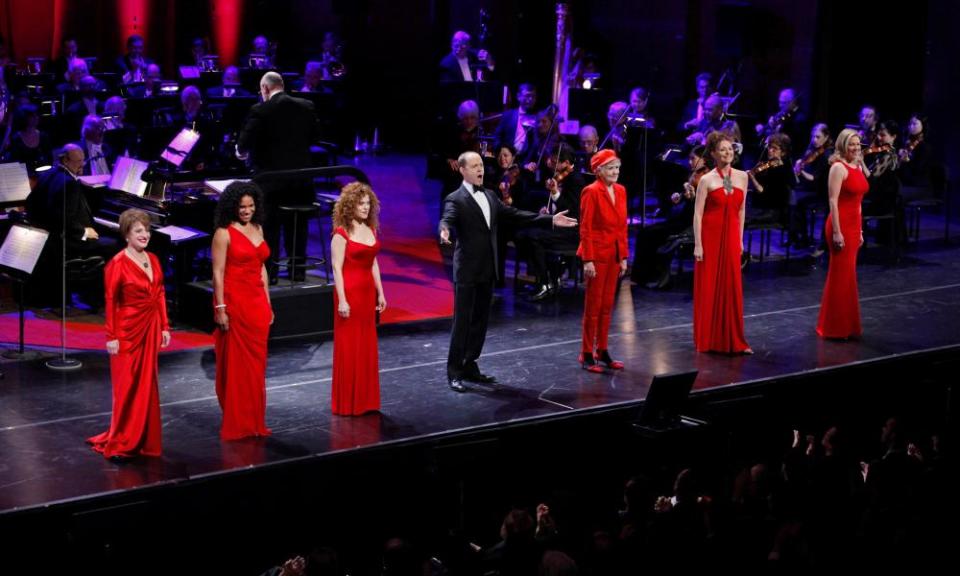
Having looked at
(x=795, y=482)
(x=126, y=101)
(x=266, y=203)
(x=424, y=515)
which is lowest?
(x=424, y=515)

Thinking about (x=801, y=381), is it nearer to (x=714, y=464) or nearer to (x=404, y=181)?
(x=714, y=464)

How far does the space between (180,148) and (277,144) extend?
1353 mm

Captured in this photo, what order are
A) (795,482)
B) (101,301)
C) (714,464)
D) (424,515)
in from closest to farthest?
(795,482)
(424,515)
(714,464)
(101,301)

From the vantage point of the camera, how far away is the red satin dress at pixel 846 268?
9023 millimetres

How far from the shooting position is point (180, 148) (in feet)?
33.8

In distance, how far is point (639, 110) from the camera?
13.1 meters

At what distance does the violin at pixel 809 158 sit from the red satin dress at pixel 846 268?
3.53m

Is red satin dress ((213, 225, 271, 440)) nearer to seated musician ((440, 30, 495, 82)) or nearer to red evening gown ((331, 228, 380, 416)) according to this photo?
red evening gown ((331, 228, 380, 416))

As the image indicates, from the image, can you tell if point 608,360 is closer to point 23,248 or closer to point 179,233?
point 179,233

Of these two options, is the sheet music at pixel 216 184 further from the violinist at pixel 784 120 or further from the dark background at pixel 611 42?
the violinist at pixel 784 120

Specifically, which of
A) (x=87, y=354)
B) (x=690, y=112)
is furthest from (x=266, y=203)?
(x=690, y=112)

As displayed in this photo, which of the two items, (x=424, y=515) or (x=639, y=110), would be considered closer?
(x=424, y=515)

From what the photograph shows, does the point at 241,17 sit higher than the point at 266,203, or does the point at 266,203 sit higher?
the point at 241,17

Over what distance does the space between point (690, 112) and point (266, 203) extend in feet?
19.8
